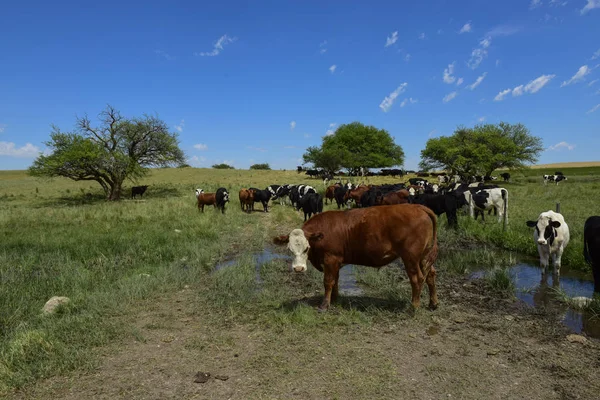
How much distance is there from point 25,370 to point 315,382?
344 centimetres

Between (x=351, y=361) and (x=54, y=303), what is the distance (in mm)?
5366

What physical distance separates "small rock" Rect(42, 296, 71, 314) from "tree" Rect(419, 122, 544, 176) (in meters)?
43.2

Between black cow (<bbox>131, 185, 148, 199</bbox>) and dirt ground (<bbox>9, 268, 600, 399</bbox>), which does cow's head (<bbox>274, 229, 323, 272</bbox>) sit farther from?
black cow (<bbox>131, 185, 148, 199</bbox>)

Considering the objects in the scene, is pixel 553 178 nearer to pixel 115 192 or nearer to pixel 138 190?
pixel 138 190

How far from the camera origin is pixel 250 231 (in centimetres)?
1543

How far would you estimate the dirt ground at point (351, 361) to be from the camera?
12.9ft

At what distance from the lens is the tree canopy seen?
1800 inches

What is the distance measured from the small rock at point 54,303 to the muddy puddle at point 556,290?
833 centimetres

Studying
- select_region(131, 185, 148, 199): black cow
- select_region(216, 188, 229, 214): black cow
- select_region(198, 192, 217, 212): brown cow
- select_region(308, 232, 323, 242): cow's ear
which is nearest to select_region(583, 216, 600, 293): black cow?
select_region(308, 232, 323, 242): cow's ear

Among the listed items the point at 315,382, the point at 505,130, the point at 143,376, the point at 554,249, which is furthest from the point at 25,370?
the point at 505,130

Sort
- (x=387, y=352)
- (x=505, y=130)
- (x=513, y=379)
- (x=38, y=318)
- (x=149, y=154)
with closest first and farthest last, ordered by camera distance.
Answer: (x=513, y=379), (x=387, y=352), (x=38, y=318), (x=149, y=154), (x=505, y=130)

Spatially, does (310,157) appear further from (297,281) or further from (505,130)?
(297,281)

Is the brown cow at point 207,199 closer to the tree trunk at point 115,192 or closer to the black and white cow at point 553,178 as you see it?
the tree trunk at point 115,192

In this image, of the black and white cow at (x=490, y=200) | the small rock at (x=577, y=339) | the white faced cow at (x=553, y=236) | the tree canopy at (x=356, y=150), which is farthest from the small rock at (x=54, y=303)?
the tree canopy at (x=356, y=150)
